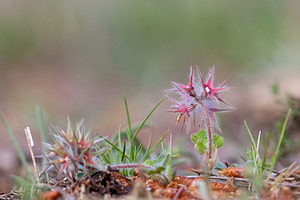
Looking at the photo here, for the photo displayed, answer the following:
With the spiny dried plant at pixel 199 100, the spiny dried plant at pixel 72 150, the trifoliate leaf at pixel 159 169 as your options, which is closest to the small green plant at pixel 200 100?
the spiny dried plant at pixel 199 100

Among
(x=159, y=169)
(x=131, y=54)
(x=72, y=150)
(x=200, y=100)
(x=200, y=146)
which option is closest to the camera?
(x=72, y=150)

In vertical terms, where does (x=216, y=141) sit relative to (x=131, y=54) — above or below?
below

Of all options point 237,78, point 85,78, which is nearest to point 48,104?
point 85,78

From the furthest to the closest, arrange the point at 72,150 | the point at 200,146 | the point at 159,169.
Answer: the point at 200,146 → the point at 159,169 → the point at 72,150

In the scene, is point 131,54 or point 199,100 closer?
point 199,100

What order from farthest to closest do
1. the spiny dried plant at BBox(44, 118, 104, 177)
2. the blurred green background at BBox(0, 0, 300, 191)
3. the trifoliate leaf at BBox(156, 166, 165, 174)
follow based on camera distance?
the blurred green background at BBox(0, 0, 300, 191), the trifoliate leaf at BBox(156, 166, 165, 174), the spiny dried plant at BBox(44, 118, 104, 177)

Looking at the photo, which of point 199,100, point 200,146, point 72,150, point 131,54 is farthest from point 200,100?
point 131,54

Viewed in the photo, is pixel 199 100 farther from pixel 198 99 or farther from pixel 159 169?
pixel 159 169

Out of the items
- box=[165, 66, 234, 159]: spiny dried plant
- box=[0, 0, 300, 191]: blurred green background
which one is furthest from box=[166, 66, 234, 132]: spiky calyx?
box=[0, 0, 300, 191]: blurred green background

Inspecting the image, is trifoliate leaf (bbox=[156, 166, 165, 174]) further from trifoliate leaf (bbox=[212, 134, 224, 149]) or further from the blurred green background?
the blurred green background
